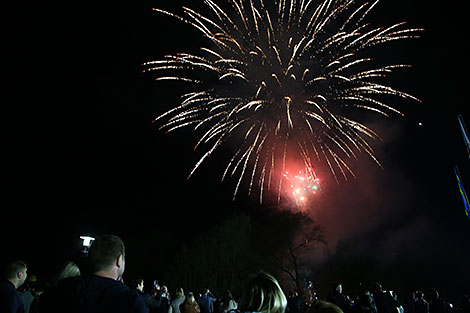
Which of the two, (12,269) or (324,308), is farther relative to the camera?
(12,269)

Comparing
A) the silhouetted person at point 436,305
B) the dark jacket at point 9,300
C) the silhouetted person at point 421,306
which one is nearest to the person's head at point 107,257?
the dark jacket at point 9,300

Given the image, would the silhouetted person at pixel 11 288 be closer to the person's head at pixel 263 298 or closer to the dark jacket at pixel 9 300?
the dark jacket at pixel 9 300

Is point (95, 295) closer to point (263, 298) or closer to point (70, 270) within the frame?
point (263, 298)

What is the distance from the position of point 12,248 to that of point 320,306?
36.6 metres

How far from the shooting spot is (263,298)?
2.73 m

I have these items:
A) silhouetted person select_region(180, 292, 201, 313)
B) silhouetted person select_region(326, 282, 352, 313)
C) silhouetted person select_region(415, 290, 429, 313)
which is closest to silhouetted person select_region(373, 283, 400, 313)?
silhouetted person select_region(326, 282, 352, 313)

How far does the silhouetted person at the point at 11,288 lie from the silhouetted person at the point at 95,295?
2418 mm

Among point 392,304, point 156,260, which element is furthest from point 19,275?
point 156,260

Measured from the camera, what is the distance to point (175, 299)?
928cm

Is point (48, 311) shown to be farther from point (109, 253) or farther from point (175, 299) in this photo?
point (175, 299)

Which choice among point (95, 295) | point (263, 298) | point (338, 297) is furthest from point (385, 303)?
point (95, 295)

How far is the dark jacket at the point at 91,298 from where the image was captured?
228cm

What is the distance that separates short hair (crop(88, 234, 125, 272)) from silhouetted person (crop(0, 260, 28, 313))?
8.55 ft

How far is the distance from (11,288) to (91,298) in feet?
9.78
